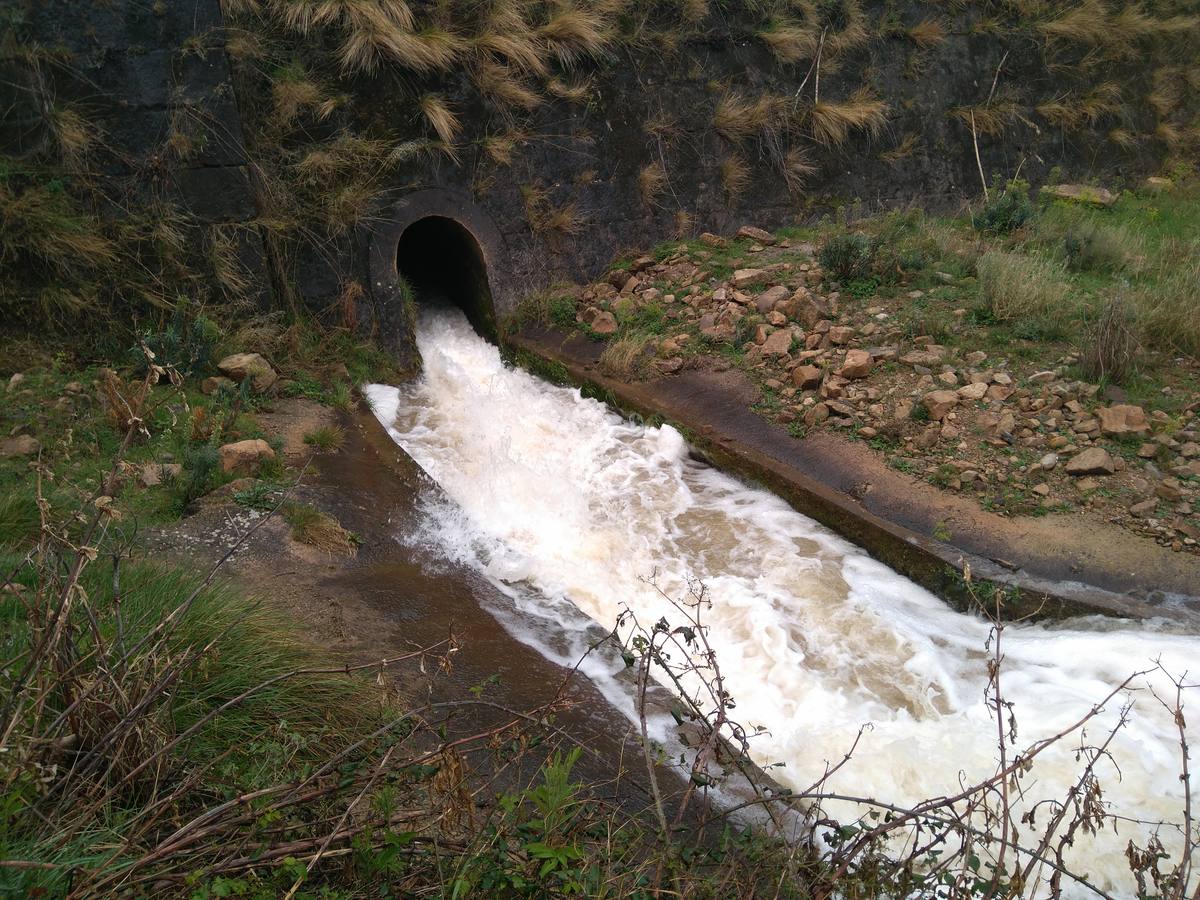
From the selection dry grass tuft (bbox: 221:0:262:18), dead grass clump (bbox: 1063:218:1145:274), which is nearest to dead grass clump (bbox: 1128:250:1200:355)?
dead grass clump (bbox: 1063:218:1145:274)

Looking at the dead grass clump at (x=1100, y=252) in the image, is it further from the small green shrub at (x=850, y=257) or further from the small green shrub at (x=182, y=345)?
the small green shrub at (x=182, y=345)

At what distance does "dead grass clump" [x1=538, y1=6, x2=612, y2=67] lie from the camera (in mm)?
8773

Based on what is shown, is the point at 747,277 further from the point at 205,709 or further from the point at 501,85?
the point at 205,709

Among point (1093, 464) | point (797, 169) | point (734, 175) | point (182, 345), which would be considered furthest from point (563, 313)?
point (1093, 464)

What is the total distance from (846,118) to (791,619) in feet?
22.6

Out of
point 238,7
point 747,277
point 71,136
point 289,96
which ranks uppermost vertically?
point 238,7

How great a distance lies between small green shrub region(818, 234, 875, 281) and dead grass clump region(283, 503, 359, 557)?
4.69 metres

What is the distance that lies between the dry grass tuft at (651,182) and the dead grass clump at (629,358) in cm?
216

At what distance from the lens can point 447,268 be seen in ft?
32.4

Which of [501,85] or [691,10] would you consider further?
[691,10]

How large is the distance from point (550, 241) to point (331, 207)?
217 centimetres

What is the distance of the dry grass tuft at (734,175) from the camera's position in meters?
9.45

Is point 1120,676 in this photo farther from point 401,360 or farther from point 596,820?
point 401,360

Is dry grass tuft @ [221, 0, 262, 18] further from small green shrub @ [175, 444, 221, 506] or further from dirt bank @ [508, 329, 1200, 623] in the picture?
dirt bank @ [508, 329, 1200, 623]
